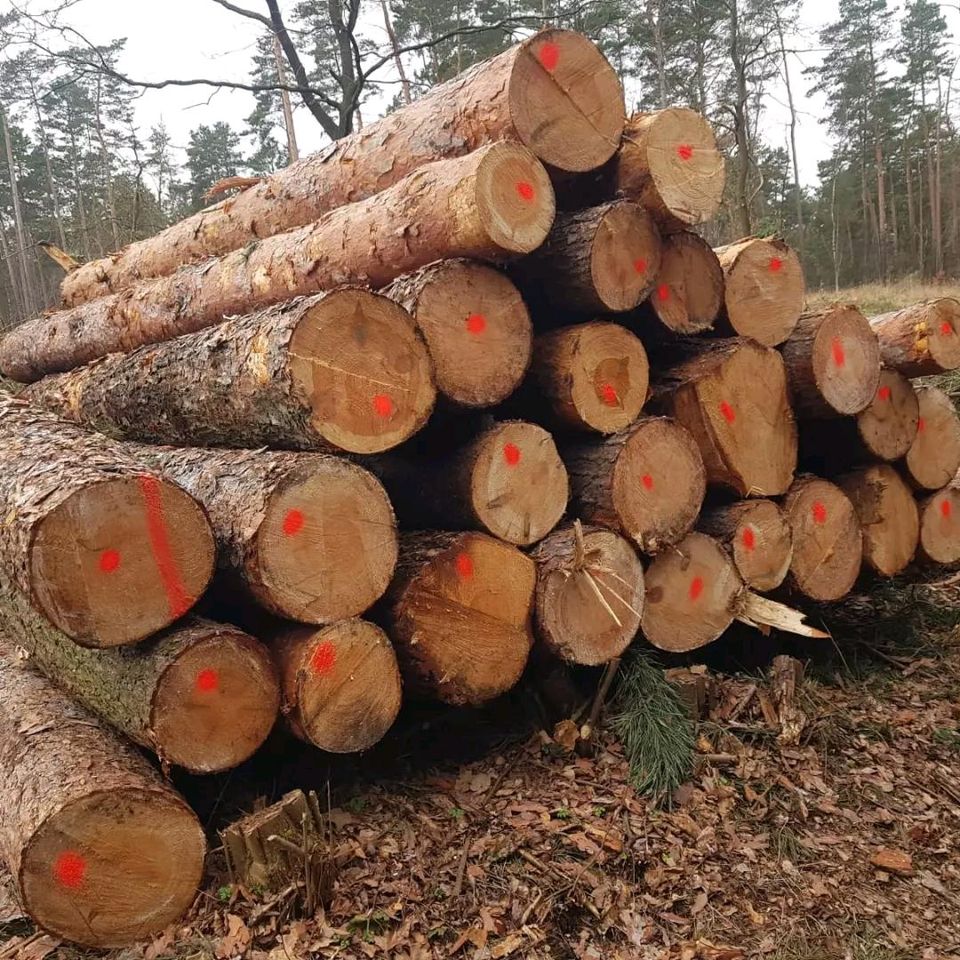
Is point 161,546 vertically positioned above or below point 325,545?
above

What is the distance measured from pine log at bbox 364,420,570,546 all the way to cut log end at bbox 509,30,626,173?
119 cm

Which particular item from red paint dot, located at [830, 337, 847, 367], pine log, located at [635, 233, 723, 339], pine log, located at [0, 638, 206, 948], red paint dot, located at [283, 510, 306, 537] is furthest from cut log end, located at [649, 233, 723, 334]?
pine log, located at [0, 638, 206, 948]

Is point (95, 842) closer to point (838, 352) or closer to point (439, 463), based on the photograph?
point (439, 463)

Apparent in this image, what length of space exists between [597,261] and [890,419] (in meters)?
2.13

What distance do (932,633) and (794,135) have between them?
2521cm

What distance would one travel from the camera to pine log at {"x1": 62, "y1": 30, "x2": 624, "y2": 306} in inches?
127

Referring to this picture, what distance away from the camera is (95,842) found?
232 cm

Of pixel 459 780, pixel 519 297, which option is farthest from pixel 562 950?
pixel 519 297

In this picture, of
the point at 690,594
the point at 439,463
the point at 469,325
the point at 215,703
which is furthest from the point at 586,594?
the point at 215,703

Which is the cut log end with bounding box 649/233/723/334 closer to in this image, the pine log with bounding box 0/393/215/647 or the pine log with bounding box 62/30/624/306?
the pine log with bounding box 62/30/624/306

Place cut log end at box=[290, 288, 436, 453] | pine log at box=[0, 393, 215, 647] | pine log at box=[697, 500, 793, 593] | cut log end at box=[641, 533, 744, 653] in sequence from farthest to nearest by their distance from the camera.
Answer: pine log at box=[697, 500, 793, 593]
cut log end at box=[641, 533, 744, 653]
cut log end at box=[290, 288, 436, 453]
pine log at box=[0, 393, 215, 647]

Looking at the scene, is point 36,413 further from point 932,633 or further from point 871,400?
point 932,633

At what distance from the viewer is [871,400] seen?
4109 mm

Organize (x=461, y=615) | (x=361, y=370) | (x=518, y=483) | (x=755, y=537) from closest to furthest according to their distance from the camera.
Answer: (x=361, y=370), (x=461, y=615), (x=518, y=483), (x=755, y=537)
